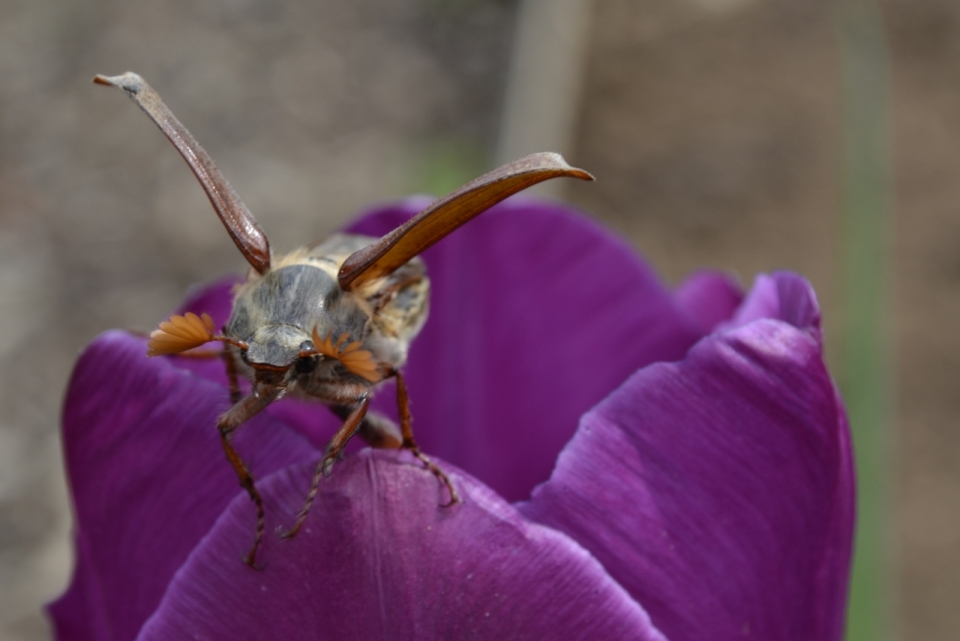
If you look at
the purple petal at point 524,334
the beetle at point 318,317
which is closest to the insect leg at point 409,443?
the beetle at point 318,317

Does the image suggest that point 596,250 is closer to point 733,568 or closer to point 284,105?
point 733,568

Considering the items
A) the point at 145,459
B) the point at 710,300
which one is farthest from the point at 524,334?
the point at 145,459

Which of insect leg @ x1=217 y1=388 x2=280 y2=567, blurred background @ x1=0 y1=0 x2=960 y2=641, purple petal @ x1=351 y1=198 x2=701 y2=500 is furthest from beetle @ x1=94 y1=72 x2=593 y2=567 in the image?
blurred background @ x1=0 y1=0 x2=960 y2=641

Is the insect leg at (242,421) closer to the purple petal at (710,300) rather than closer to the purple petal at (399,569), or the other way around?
the purple petal at (399,569)

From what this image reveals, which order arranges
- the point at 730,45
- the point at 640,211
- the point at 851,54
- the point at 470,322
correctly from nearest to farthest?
the point at 470,322, the point at 851,54, the point at 640,211, the point at 730,45

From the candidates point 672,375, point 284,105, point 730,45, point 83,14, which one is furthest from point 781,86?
point 672,375

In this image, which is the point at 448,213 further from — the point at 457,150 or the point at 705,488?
the point at 457,150

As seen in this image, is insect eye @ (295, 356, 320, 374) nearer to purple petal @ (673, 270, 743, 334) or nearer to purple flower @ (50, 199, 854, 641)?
purple flower @ (50, 199, 854, 641)
